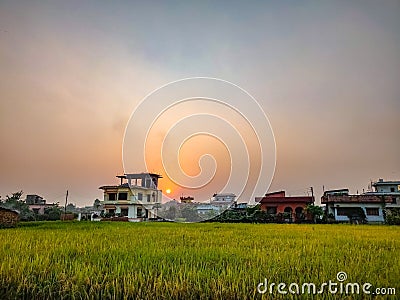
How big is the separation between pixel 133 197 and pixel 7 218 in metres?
16.3

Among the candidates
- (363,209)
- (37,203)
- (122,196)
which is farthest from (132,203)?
(363,209)

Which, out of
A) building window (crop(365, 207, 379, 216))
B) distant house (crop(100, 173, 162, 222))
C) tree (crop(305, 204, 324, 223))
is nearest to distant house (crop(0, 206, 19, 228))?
distant house (crop(100, 173, 162, 222))

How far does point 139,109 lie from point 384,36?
25.2 feet

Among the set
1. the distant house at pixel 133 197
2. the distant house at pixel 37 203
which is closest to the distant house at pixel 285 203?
the distant house at pixel 133 197

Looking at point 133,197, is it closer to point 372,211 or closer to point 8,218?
point 8,218

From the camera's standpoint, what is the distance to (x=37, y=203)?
34156 millimetres

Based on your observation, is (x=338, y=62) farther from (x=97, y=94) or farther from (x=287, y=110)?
(x=97, y=94)

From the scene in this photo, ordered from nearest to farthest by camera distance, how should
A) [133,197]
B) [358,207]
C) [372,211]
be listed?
[372,211] < [358,207] < [133,197]

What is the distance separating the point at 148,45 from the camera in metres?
9.80

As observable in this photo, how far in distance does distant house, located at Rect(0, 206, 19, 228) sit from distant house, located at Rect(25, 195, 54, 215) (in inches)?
833

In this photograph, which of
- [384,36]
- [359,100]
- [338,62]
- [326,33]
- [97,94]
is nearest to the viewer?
[384,36]

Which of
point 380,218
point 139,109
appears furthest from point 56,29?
point 380,218

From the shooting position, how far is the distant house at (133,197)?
2836 centimetres

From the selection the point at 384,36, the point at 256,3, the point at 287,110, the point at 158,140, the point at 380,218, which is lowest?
the point at 380,218
